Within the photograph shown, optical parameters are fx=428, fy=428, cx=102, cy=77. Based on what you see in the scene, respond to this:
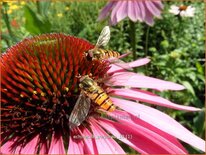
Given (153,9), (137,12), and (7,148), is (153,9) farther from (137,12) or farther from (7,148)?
(7,148)

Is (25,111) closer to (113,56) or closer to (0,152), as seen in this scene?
(0,152)

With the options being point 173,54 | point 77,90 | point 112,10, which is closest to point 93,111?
point 77,90

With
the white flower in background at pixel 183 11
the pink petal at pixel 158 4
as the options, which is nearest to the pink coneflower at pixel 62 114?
the pink petal at pixel 158 4

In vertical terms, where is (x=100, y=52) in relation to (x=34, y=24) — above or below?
below

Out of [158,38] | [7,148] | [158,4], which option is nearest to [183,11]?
[158,38]

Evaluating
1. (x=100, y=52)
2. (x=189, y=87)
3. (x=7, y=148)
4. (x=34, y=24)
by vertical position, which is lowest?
(x=7, y=148)

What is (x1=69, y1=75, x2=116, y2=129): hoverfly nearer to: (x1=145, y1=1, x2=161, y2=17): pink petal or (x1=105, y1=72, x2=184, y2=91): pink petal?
(x1=105, y1=72, x2=184, y2=91): pink petal
